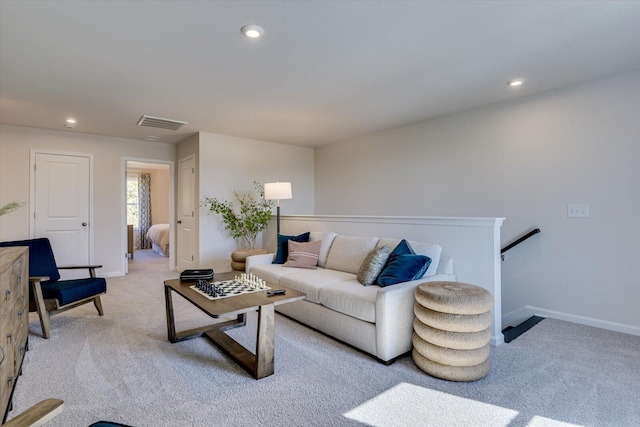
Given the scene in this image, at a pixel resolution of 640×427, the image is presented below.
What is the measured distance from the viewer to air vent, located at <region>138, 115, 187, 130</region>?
426 cm

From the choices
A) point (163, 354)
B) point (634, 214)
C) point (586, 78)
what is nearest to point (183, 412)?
point (163, 354)

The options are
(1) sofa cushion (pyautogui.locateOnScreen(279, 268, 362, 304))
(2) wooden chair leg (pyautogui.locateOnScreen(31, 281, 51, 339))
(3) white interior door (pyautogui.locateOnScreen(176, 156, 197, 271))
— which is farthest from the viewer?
(3) white interior door (pyautogui.locateOnScreen(176, 156, 197, 271))

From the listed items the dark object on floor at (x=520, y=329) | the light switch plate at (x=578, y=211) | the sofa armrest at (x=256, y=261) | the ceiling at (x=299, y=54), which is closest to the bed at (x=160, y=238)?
the ceiling at (x=299, y=54)

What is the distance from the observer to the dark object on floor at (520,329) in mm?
2832

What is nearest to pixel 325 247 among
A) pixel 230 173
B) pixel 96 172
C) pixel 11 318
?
pixel 230 173

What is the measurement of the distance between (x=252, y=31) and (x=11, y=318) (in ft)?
7.59

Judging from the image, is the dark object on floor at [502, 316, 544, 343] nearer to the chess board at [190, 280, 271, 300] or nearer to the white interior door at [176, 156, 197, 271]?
the chess board at [190, 280, 271, 300]

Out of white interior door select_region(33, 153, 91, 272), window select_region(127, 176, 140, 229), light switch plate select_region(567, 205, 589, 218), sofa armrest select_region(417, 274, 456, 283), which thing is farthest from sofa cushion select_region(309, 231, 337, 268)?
window select_region(127, 176, 140, 229)

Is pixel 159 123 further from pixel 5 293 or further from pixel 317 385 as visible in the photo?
pixel 317 385

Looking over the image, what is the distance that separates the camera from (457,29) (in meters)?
2.21

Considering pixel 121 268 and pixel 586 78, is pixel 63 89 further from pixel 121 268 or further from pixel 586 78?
pixel 586 78

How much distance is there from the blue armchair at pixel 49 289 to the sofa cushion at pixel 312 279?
1.89 m

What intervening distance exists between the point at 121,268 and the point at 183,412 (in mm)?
4529

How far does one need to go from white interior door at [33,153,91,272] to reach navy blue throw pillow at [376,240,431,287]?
497 cm
